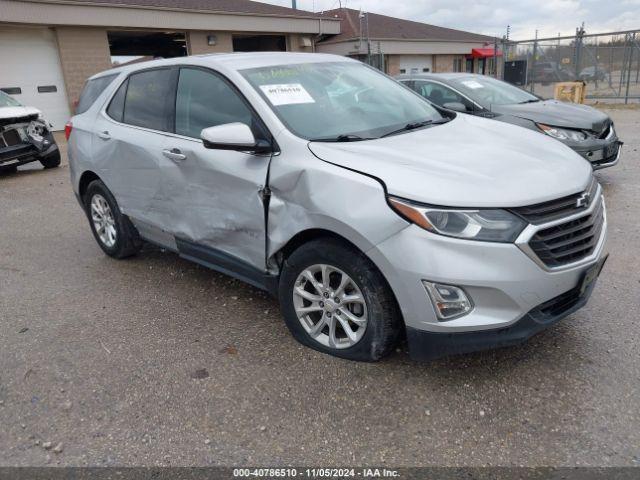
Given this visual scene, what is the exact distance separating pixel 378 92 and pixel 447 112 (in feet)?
1.83

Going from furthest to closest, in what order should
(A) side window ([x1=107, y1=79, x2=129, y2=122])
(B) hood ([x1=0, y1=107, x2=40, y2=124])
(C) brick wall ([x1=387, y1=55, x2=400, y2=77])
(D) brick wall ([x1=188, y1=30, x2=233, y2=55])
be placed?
(C) brick wall ([x1=387, y1=55, x2=400, y2=77]) < (D) brick wall ([x1=188, y1=30, x2=233, y2=55]) < (B) hood ([x1=0, y1=107, x2=40, y2=124]) < (A) side window ([x1=107, y1=79, x2=129, y2=122])

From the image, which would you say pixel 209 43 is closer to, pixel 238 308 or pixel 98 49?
pixel 98 49

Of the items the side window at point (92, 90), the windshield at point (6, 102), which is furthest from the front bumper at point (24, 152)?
the side window at point (92, 90)

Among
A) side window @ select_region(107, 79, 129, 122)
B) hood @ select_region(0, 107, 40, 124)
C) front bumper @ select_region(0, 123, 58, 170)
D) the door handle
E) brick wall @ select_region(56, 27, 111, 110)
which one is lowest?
front bumper @ select_region(0, 123, 58, 170)

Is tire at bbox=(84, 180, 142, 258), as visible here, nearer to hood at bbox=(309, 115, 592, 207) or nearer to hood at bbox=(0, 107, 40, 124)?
hood at bbox=(309, 115, 592, 207)

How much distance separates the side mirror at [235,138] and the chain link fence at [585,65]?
16771mm

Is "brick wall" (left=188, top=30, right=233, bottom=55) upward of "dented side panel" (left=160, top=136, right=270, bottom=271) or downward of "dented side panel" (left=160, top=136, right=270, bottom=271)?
upward

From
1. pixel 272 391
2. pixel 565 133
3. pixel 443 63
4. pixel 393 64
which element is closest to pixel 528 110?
pixel 565 133

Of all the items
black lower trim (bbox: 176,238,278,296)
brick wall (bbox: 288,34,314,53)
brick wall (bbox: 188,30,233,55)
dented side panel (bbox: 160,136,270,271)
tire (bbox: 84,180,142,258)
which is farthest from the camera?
brick wall (bbox: 288,34,314,53)

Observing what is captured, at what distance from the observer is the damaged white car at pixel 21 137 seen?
31.0ft

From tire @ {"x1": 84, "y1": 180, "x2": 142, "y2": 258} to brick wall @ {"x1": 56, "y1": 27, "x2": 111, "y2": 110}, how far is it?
13.4 m

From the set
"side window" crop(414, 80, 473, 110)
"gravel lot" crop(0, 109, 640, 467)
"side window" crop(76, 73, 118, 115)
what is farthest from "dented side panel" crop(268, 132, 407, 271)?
"side window" crop(414, 80, 473, 110)

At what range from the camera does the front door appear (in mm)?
3219

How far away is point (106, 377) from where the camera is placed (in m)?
3.08
